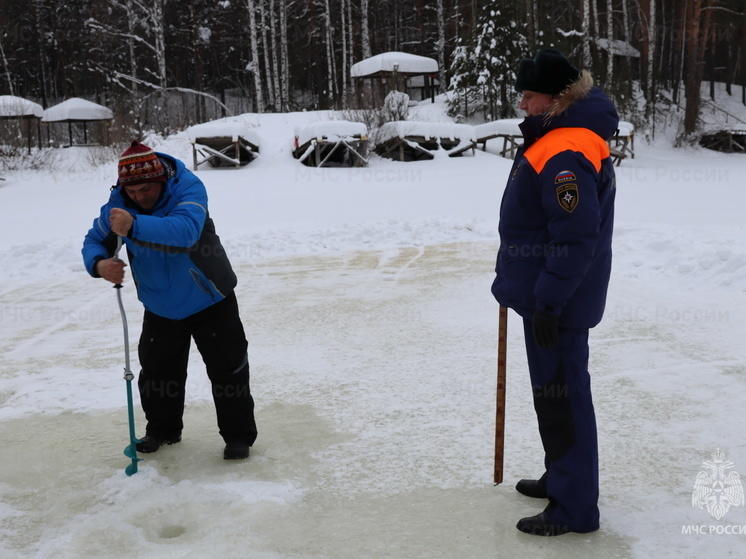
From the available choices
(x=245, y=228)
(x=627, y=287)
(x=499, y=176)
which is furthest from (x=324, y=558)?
(x=499, y=176)

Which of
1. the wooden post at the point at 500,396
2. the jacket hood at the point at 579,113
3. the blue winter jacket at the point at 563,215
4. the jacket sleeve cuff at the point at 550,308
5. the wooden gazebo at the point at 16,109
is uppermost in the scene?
the wooden gazebo at the point at 16,109

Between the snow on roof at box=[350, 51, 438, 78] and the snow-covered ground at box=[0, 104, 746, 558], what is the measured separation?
55.7 ft

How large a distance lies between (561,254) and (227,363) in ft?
5.94

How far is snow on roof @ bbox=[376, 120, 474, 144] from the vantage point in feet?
64.3

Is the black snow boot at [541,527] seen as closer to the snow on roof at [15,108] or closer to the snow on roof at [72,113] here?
the snow on roof at [15,108]

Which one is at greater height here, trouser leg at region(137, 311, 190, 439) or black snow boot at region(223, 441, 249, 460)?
trouser leg at region(137, 311, 190, 439)

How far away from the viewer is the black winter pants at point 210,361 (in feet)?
11.7

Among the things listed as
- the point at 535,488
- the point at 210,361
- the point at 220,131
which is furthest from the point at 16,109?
the point at 535,488

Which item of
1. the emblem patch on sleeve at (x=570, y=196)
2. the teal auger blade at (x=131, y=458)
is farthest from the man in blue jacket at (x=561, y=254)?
the teal auger blade at (x=131, y=458)

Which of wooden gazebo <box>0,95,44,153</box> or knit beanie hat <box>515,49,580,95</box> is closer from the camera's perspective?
knit beanie hat <box>515,49,580,95</box>

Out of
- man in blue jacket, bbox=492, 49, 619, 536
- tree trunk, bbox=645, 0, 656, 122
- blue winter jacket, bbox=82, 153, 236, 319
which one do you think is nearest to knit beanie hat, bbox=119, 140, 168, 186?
blue winter jacket, bbox=82, 153, 236, 319

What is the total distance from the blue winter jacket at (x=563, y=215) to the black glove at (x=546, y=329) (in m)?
0.03

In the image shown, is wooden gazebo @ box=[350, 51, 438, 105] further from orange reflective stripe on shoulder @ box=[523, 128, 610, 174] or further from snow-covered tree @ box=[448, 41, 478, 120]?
orange reflective stripe on shoulder @ box=[523, 128, 610, 174]

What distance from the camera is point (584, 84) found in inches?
102
